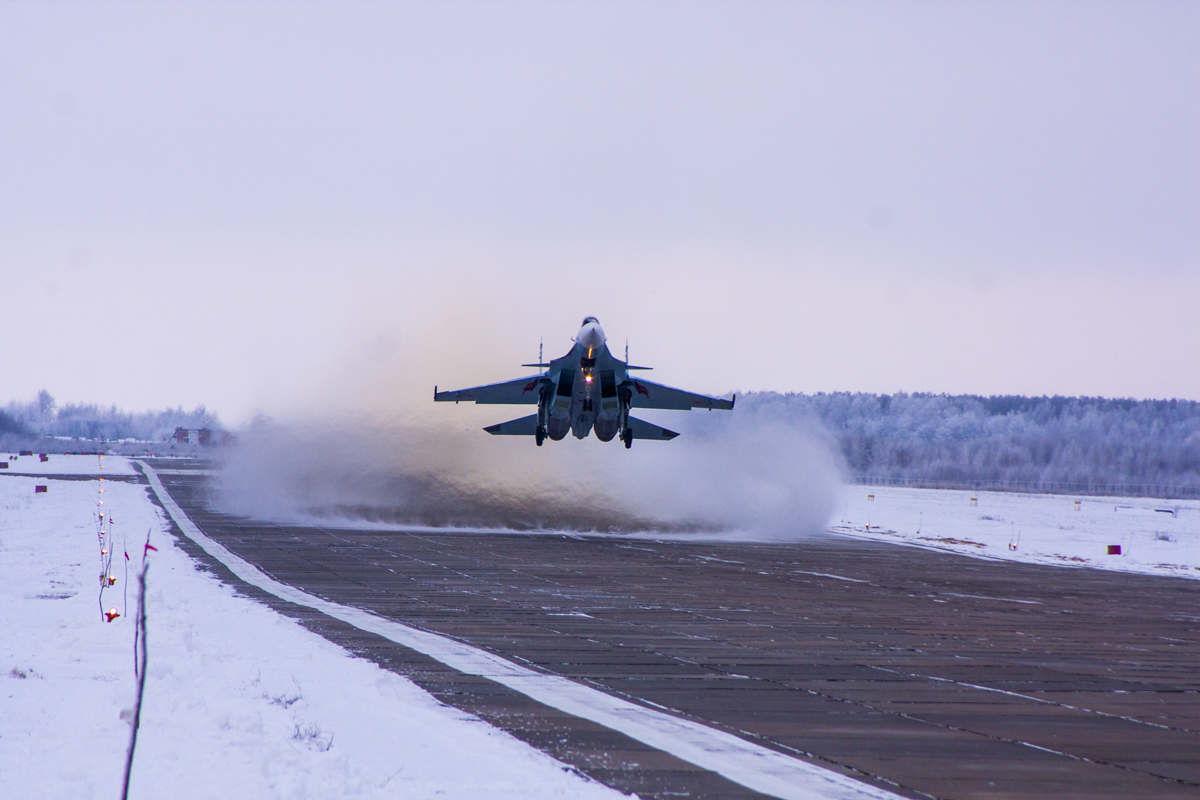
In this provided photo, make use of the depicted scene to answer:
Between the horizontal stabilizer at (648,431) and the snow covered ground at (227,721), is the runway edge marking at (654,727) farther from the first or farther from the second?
the horizontal stabilizer at (648,431)

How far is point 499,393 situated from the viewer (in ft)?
131

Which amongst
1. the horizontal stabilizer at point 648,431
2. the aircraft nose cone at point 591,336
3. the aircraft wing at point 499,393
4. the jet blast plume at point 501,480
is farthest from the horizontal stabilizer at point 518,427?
the aircraft nose cone at point 591,336

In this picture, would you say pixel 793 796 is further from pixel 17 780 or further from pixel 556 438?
pixel 556 438

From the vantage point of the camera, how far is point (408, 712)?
10.4 metres

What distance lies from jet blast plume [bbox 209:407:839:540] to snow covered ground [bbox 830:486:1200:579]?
23.6 ft

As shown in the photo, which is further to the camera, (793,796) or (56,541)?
(56,541)

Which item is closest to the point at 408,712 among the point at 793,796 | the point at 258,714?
the point at 258,714

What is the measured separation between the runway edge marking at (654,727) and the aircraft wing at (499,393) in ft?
68.9

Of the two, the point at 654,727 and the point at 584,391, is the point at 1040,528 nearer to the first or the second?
the point at 584,391

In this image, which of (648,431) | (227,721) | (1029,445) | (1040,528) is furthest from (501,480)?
(1029,445)

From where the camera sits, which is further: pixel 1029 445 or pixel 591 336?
pixel 1029 445

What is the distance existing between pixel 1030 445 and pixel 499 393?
13744cm

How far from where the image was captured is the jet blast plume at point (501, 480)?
1946 inches

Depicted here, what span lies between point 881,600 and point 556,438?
1639 centimetres
